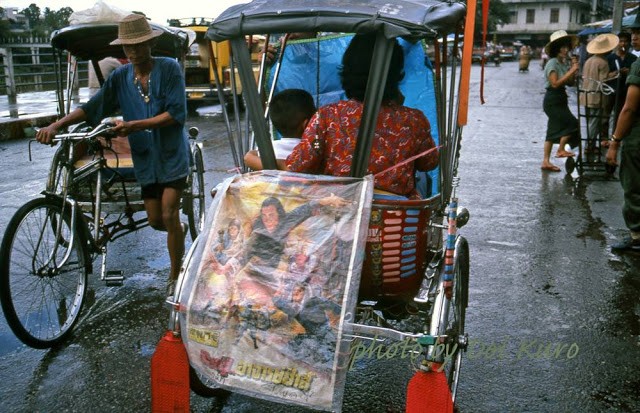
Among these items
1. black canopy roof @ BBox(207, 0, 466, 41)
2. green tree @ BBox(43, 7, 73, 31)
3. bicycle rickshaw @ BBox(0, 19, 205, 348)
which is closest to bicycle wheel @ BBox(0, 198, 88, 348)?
bicycle rickshaw @ BBox(0, 19, 205, 348)

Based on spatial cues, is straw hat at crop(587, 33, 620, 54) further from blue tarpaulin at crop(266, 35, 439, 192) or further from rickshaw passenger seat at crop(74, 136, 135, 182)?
rickshaw passenger seat at crop(74, 136, 135, 182)

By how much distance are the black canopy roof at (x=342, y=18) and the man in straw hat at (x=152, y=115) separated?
1.55m

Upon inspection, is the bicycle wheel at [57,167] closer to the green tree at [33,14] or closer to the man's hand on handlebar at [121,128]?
the man's hand on handlebar at [121,128]

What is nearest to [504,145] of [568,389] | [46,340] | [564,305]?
[564,305]

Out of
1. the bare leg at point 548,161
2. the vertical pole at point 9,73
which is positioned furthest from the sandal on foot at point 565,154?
the vertical pole at point 9,73

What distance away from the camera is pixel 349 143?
2.94 m

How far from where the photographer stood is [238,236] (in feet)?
8.91

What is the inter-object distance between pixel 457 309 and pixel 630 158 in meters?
3.30

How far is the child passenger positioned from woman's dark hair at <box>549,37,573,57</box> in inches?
267

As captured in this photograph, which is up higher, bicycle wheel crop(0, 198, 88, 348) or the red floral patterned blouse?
the red floral patterned blouse

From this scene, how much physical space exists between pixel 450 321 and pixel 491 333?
1124 mm

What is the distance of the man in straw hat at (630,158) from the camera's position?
565 cm

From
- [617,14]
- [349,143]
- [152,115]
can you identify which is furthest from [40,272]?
[617,14]

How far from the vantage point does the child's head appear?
324 cm
